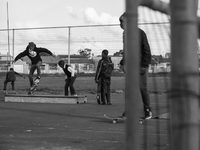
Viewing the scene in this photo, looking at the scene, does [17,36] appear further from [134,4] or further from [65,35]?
[134,4]

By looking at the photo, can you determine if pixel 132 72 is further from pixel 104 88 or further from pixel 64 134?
pixel 104 88

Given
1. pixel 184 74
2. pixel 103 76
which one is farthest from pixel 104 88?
pixel 184 74

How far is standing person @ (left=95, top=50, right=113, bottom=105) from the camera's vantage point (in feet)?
45.4

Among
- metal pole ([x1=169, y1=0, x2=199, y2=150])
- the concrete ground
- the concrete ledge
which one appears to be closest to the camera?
metal pole ([x1=169, y1=0, x2=199, y2=150])

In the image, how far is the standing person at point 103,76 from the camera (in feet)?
45.4

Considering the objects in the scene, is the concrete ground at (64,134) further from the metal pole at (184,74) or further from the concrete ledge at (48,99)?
the concrete ledge at (48,99)

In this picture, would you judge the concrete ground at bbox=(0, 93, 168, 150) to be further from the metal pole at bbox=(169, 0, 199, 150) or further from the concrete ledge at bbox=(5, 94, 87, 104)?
the concrete ledge at bbox=(5, 94, 87, 104)

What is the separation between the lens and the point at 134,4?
2.12 metres

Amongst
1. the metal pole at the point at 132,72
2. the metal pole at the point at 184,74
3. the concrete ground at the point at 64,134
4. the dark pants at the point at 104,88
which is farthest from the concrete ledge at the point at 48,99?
the metal pole at the point at 184,74

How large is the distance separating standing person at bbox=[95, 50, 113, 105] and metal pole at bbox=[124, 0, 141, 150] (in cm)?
1154

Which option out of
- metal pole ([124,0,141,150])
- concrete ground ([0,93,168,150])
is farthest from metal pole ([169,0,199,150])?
concrete ground ([0,93,168,150])

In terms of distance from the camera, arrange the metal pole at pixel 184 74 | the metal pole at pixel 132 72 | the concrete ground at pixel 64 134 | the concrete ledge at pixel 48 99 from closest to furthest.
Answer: the metal pole at pixel 184 74 < the metal pole at pixel 132 72 < the concrete ground at pixel 64 134 < the concrete ledge at pixel 48 99

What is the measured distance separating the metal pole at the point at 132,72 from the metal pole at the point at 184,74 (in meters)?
0.21

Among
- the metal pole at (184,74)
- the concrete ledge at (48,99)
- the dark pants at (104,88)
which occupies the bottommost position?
the concrete ledge at (48,99)
